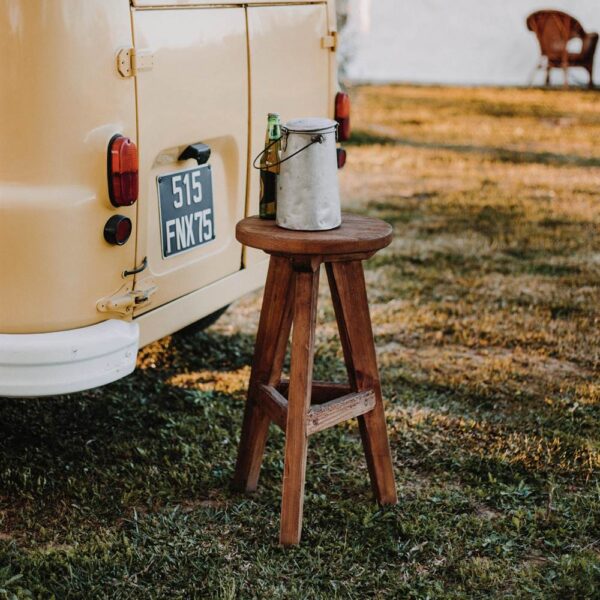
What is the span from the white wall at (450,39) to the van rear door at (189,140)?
1194 centimetres

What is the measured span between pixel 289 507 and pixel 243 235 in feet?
2.72

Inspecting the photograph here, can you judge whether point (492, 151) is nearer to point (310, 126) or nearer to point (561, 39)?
point (561, 39)

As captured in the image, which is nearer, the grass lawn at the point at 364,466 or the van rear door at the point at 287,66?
the grass lawn at the point at 364,466

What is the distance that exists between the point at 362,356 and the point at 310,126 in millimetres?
742

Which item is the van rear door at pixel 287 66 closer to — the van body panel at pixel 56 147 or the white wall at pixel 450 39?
the van body panel at pixel 56 147

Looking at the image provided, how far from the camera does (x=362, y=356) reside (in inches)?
117

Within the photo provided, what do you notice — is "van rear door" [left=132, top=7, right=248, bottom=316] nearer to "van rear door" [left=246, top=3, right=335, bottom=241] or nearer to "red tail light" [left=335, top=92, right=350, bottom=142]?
"van rear door" [left=246, top=3, right=335, bottom=241]

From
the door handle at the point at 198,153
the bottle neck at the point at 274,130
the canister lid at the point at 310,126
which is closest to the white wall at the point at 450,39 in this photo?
the door handle at the point at 198,153

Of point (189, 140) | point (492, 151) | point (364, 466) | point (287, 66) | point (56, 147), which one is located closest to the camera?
point (56, 147)

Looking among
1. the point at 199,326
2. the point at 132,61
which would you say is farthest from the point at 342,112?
the point at 132,61

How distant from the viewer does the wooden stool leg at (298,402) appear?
279 cm

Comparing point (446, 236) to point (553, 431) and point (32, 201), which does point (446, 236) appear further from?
point (32, 201)

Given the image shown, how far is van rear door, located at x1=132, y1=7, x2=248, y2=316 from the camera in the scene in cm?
289

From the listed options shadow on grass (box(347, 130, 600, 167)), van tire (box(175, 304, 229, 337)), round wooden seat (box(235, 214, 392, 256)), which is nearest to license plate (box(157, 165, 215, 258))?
round wooden seat (box(235, 214, 392, 256))
